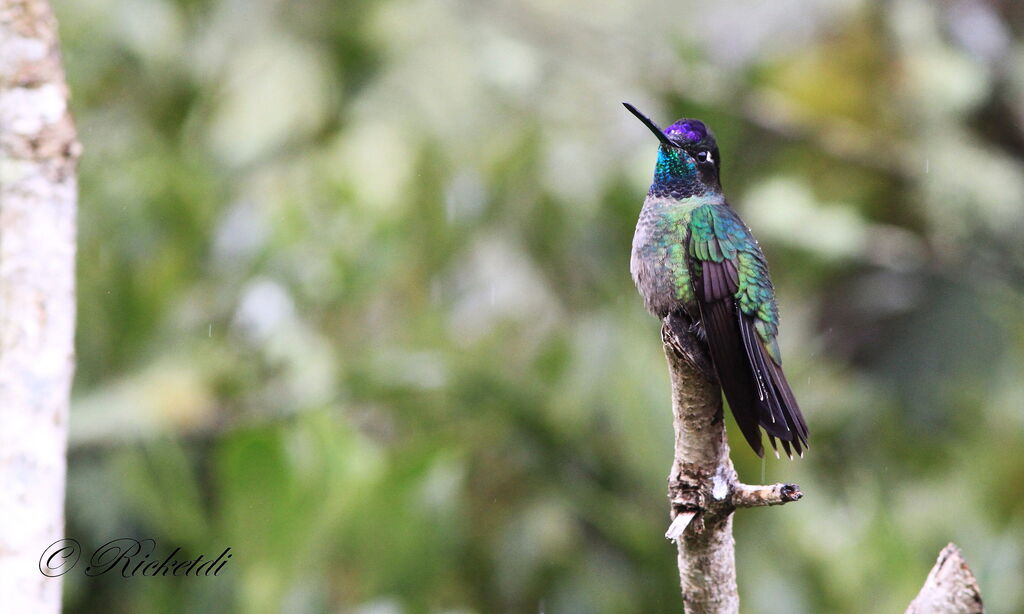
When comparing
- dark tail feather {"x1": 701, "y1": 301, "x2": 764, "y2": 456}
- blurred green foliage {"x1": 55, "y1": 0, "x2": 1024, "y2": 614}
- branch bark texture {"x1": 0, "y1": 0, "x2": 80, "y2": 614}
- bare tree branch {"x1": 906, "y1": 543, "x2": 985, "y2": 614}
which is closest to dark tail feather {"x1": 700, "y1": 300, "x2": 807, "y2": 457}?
dark tail feather {"x1": 701, "y1": 301, "x2": 764, "y2": 456}

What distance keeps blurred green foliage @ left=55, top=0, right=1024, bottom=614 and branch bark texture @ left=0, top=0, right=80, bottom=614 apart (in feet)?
4.50

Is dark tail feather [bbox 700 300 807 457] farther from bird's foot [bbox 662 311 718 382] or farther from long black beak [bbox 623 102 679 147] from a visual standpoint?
long black beak [bbox 623 102 679 147]

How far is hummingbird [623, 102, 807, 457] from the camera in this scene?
99 cm

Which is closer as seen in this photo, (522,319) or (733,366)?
(733,366)

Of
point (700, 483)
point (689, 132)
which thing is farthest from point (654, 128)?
point (700, 483)

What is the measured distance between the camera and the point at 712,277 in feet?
3.74

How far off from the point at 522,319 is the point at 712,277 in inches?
138

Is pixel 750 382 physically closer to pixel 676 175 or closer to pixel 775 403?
pixel 775 403

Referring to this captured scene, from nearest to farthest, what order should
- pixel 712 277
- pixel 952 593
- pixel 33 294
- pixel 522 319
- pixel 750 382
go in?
1. pixel 952 593
2. pixel 750 382
3. pixel 712 277
4. pixel 33 294
5. pixel 522 319

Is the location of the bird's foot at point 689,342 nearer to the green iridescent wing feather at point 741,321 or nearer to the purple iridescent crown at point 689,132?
the green iridescent wing feather at point 741,321

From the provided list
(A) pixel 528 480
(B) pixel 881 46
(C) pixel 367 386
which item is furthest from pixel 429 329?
(B) pixel 881 46

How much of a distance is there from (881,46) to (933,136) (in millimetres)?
913

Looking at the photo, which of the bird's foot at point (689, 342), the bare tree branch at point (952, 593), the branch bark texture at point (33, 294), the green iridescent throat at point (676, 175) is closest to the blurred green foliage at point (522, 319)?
the branch bark texture at point (33, 294)

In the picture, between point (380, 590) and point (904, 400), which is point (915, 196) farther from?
point (380, 590)
